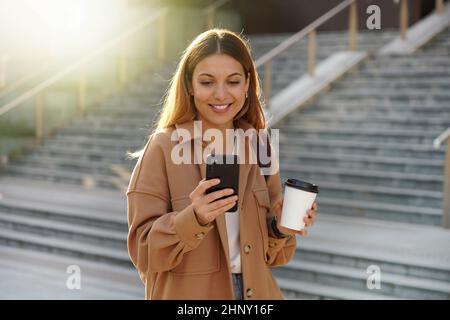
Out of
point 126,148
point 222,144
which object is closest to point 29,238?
point 126,148

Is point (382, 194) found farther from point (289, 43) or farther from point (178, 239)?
point (178, 239)

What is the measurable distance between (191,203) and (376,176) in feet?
21.9

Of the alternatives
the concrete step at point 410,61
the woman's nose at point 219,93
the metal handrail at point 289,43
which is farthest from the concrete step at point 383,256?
the woman's nose at point 219,93

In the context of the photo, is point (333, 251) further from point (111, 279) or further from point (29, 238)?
point (29, 238)

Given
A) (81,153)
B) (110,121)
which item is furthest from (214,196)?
(110,121)

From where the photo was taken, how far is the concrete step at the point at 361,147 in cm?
877

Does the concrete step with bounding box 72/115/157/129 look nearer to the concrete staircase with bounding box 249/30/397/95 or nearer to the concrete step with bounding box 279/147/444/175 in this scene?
the concrete staircase with bounding box 249/30/397/95

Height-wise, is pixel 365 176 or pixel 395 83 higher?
pixel 395 83

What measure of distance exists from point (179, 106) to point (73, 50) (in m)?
11.5

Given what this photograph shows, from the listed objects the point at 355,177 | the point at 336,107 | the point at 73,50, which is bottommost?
the point at 355,177

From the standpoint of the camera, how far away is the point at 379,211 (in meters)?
8.14

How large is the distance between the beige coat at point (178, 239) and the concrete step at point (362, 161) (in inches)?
254

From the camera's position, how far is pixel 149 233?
7.26 feet

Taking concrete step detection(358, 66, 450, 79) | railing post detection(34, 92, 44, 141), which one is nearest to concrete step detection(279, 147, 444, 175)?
concrete step detection(358, 66, 450, 79)
